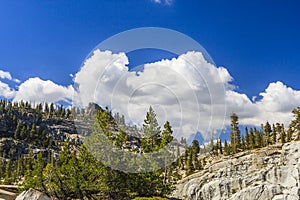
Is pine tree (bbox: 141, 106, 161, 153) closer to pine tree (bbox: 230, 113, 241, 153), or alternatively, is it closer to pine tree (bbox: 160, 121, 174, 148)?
pine tree (bbox: 160, 121, 174, 148)

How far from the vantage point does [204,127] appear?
17000 millimetres

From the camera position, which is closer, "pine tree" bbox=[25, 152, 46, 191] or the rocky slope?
"pine tree" bbox=[25, 152, 46, 191]

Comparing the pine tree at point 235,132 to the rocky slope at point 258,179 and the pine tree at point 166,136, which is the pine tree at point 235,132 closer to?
the rocky slope at point 258,179

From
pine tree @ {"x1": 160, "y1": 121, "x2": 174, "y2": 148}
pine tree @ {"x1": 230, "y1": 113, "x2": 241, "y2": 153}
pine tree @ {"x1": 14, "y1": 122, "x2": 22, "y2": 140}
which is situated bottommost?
pine tree @ {"x1": 160, "y1": 121, "x2": 174, "y2": 148}

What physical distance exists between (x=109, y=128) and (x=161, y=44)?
11.3m

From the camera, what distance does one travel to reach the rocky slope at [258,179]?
2952cm

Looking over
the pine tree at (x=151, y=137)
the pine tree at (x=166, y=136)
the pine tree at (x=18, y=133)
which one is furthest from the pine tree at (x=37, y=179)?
the pine tree at (x=18, y=133)

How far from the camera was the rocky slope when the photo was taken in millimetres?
29516

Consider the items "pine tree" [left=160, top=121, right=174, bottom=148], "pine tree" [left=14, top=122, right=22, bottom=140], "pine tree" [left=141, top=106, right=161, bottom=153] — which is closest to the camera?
"pine tree" [left=160, top=121, right=174, bottom=148]

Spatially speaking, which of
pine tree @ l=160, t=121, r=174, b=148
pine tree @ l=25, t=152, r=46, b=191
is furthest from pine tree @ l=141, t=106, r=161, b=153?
pine tree @ l=25, t=152, r=46, b=191

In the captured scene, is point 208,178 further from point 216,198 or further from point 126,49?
point 126,49

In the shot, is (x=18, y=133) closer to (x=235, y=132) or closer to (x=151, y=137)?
(x=235, y=132)

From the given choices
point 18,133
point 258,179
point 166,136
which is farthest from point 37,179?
point 18,133

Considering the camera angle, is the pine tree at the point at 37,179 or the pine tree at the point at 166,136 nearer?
the pine tree at the point at 166,136
